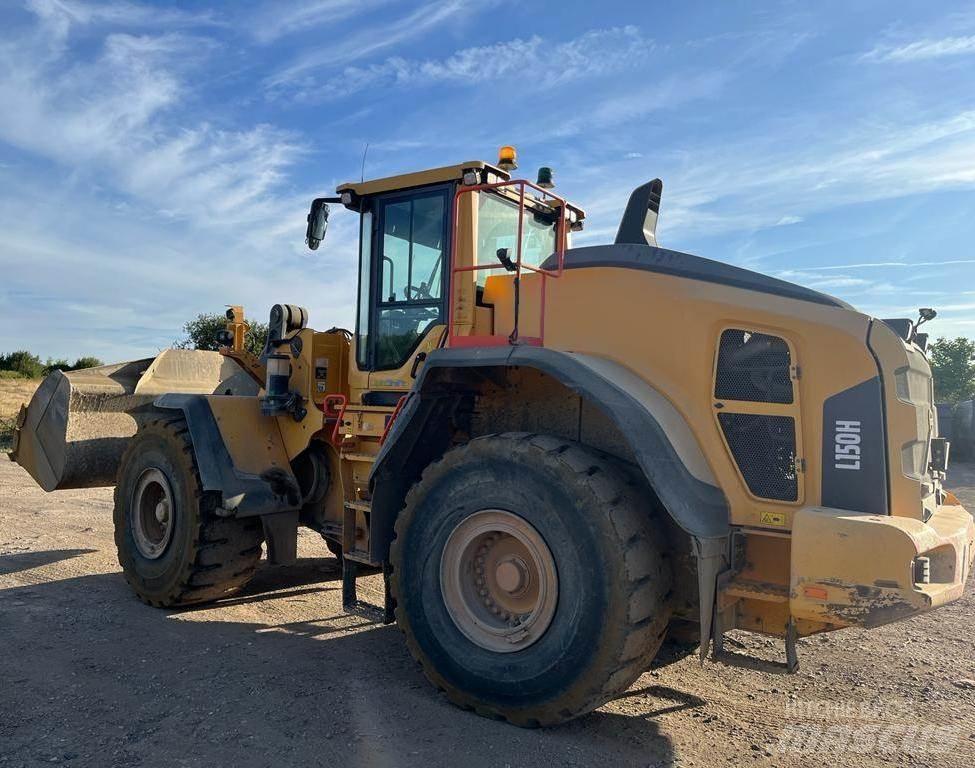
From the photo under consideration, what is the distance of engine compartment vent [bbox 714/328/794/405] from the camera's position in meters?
3.74

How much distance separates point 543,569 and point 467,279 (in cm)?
204

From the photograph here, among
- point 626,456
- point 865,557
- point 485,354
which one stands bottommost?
point 865,557

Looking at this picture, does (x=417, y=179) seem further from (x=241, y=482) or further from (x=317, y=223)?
(x=241, y=482)

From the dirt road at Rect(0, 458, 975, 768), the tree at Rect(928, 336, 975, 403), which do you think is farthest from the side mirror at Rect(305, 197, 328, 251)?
the tree at Rect(928, 336, 975, 403)

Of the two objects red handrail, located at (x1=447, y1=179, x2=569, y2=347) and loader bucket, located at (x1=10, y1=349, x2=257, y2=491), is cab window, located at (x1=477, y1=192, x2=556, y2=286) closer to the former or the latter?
red handrail, located at (x1=447, y1=179, x2=569, y2=347)

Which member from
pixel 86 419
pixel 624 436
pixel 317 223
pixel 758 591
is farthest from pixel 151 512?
pixel 758 591

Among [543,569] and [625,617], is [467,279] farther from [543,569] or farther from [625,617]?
[625,617]

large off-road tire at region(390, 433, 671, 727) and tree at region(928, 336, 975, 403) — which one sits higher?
tree at region(928, 336, 975, 403)

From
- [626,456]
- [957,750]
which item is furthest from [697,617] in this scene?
[957,750]

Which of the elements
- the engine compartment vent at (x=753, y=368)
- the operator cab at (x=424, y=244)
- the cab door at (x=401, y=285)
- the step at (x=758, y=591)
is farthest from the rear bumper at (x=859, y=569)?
the cab door at (x=401, y=285)

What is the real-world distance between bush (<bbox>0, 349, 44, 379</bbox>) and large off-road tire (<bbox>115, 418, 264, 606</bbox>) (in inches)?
1139

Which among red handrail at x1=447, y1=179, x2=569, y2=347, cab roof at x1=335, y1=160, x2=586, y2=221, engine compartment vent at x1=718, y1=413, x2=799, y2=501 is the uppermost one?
cab roof at x1=335, y1=160, x2=586, y2=221

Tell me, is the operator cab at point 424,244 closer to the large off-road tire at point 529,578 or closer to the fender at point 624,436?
the fender at point 624,436

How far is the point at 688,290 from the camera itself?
13.1 ft
